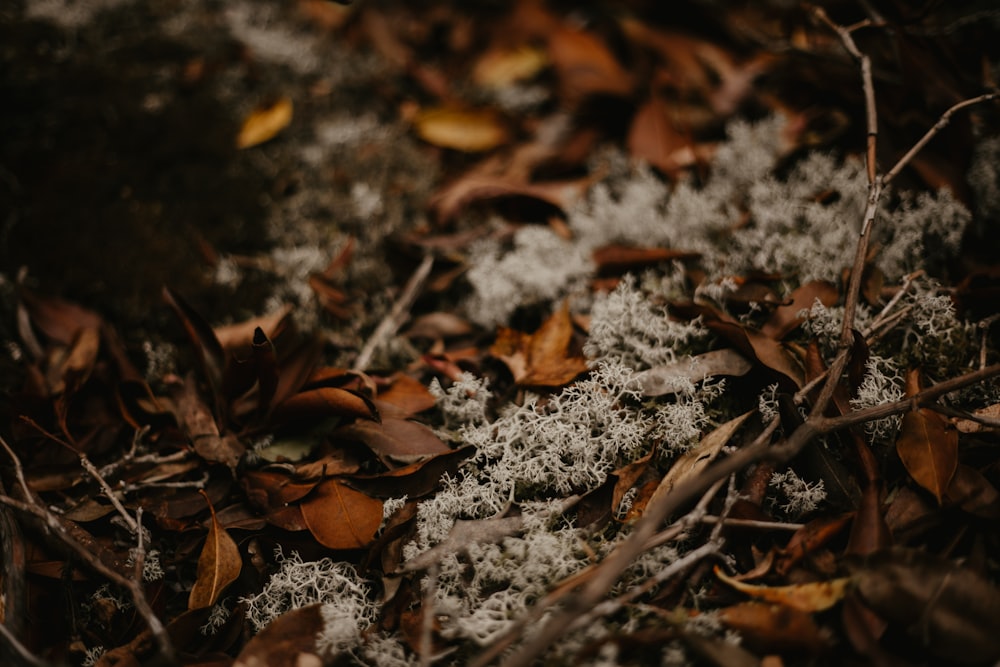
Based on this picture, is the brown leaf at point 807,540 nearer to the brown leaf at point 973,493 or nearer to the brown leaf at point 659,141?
the brown leaf at point 973,493

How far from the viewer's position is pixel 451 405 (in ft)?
5.13

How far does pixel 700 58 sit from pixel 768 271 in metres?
1.25

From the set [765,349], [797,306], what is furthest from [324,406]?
[797,306]

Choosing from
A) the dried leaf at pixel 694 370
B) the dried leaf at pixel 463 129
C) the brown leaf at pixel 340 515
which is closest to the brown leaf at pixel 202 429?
the brown leaf at pixel 340 515

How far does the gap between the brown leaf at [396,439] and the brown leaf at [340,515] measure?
109 millimetres

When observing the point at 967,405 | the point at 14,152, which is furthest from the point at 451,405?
the point at 14,152

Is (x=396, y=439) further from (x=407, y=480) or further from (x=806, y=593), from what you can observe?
(x=806, y=593)

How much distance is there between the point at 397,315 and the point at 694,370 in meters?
0.87

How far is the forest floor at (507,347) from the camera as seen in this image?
1222 mm

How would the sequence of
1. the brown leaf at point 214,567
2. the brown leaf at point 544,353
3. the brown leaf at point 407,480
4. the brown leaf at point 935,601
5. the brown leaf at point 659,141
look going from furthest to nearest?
1. the brown leaf at point 659,141
2. the brown leaf at point 544,353
3. the brown leaf at point 407,480
4. the brown leaf at point 214,567
5. the brown leaf at point 935,601

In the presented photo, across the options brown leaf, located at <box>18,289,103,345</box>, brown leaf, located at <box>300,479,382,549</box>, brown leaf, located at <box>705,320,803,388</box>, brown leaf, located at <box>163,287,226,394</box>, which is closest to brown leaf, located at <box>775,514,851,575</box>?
brown leaf, located at <box>705,320,803,388</box>

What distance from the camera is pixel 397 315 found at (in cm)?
189

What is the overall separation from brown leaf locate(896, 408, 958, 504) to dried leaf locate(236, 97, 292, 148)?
7.03 ft

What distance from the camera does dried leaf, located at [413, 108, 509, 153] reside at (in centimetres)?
238
